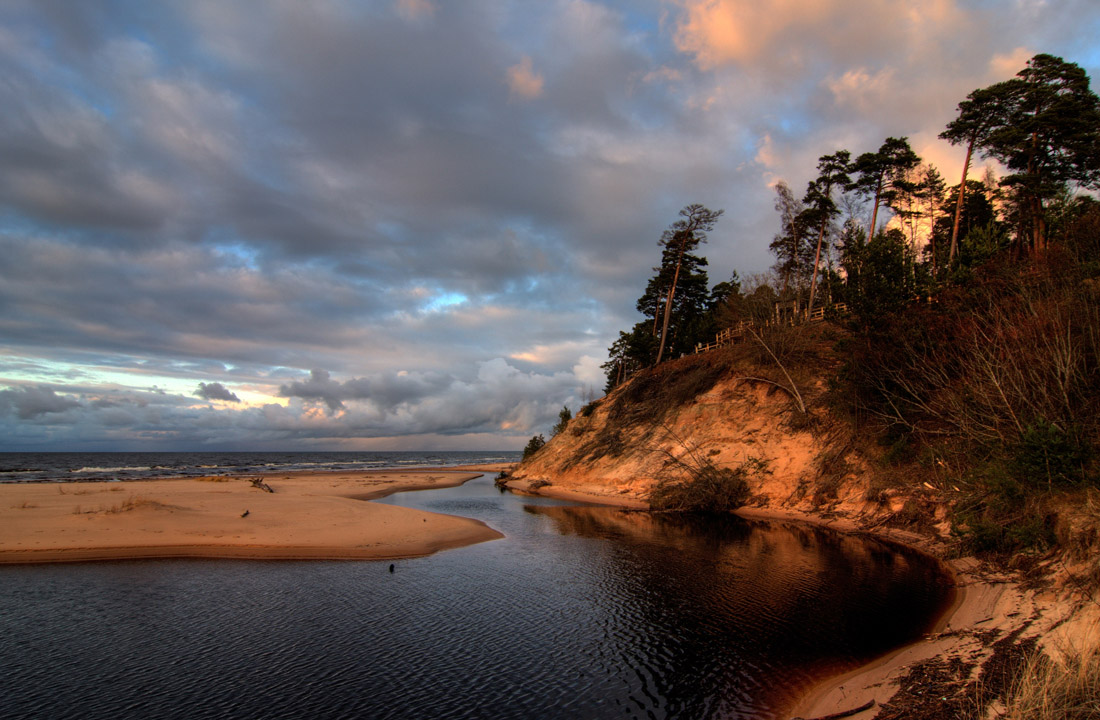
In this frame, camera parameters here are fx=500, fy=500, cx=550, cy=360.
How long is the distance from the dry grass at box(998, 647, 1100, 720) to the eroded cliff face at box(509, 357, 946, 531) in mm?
18458

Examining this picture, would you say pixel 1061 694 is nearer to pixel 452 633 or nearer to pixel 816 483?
pixel 452 633

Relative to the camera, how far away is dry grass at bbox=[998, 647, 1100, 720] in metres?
6.37

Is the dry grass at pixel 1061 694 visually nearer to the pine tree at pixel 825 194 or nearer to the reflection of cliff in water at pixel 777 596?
the reflection of cliff in water at pixel 777 596

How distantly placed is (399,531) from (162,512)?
35.4ft

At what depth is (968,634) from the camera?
1107 cm

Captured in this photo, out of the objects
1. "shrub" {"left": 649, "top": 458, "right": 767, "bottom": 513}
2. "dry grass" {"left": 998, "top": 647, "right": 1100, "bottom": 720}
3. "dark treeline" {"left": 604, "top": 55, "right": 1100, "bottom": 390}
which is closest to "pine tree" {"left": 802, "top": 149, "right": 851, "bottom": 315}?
"dark treeline" {"left": 604, "top": 55, "right": 1100, "bottom": 390}

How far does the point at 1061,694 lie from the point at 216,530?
26.6 metres

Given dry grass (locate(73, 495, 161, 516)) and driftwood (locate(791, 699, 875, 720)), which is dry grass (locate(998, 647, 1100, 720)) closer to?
driftwood (locate(791, 699, 875, 720))

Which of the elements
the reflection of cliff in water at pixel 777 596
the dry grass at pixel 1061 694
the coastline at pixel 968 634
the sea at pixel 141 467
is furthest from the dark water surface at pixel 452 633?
the sea at pixel 141 467

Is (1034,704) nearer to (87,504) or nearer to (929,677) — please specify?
(929,677)

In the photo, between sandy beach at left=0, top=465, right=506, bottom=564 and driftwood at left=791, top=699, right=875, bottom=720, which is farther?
sandy beach at left=0, top=465, right=506, bottom=564

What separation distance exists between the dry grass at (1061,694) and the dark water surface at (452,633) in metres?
3.68

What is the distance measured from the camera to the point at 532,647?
471 inches

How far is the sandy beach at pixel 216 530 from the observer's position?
760 inches
